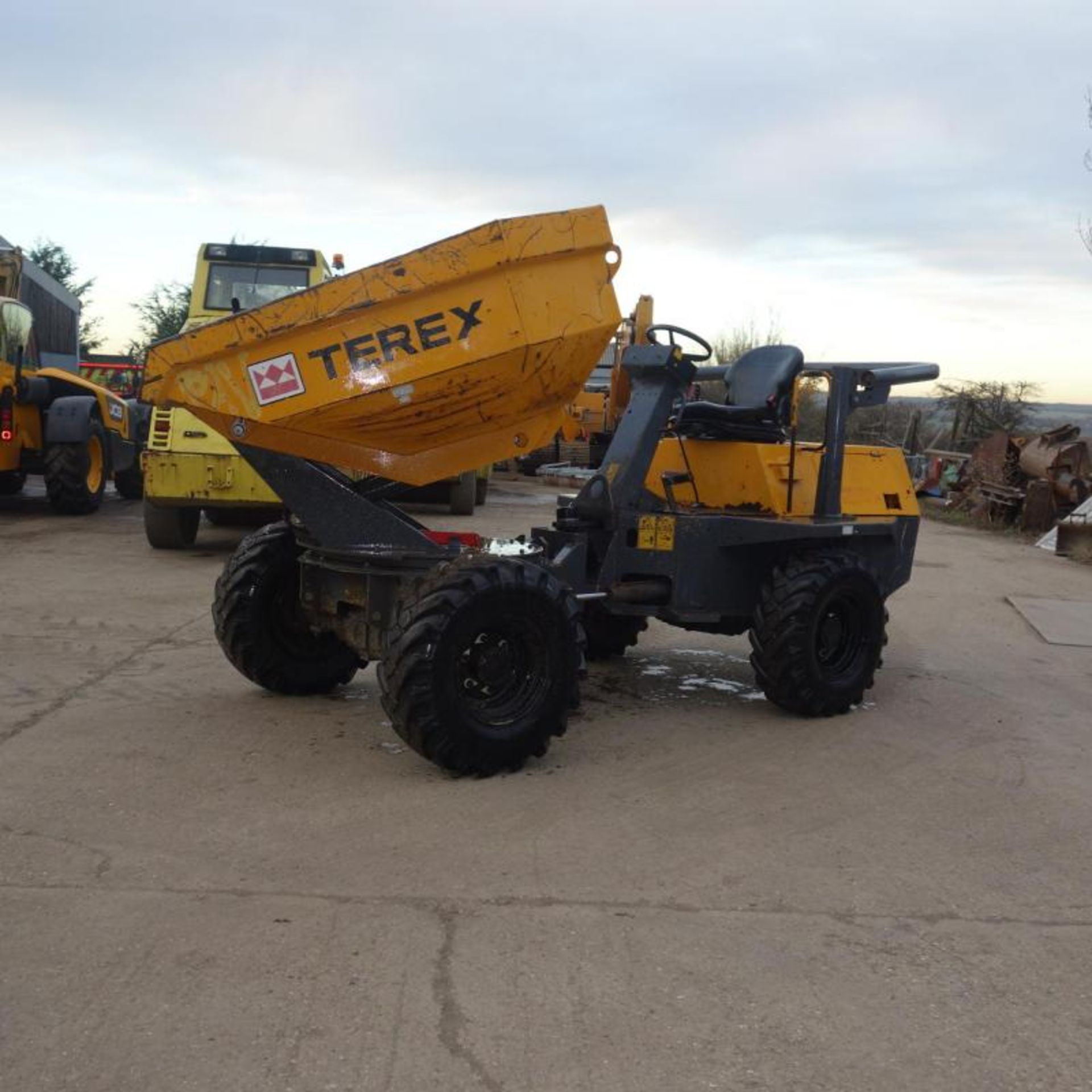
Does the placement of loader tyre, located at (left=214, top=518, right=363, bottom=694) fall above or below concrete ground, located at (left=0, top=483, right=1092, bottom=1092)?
above

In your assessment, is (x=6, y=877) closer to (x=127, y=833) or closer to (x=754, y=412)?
(x=127, y=833)

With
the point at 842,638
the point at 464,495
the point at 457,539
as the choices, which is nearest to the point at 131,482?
the point at 464,495

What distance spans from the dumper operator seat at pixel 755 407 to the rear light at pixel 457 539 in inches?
54.9

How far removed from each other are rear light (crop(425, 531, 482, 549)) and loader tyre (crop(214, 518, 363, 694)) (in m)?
0.74

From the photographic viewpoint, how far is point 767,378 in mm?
6293

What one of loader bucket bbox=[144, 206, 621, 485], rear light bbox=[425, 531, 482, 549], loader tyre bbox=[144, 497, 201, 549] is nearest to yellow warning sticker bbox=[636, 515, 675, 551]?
rear light bbox=[425, 531, 482, 549]

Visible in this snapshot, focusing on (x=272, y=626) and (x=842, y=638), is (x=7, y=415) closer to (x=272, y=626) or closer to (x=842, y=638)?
(x=272, y=626)

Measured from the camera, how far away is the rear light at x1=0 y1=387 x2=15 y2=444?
12.9 m

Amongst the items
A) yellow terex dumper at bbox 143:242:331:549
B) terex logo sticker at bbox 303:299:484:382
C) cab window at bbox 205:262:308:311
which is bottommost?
yellow terex dumper at bbox 143:242:331:549

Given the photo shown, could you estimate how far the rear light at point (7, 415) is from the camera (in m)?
12.9

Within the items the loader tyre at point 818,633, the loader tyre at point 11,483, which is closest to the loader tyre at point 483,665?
the loader tyre at point 818,633

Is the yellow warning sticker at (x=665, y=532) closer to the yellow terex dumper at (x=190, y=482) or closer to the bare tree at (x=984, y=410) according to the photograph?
the yellow terex dumper at (x=190, y=482)

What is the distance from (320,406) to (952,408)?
21418 mm

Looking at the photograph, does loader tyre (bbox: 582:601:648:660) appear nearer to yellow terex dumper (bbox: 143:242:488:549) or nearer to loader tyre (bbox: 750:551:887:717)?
loader tyre (bbox: 750:551:887:717)
